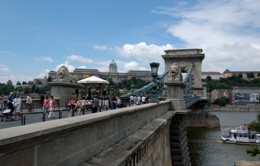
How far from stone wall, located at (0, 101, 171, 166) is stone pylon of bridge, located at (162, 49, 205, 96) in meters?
55.8

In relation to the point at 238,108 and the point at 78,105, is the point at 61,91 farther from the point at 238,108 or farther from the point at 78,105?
the point at 238,108

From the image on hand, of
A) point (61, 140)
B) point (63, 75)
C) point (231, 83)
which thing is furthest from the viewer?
point (231, 83)

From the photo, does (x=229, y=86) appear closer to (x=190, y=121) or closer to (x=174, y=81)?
(x=190, y=121)

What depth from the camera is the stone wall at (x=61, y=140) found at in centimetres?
261

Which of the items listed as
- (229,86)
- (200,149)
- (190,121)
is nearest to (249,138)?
(200,149)

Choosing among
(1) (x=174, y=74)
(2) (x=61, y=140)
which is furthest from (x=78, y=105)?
(2) (x=61, y=140)

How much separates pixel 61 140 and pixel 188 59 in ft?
199

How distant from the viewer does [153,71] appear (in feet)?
42.3

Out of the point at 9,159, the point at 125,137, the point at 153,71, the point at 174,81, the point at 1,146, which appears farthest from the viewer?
the point at 174,81

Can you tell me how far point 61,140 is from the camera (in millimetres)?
3451

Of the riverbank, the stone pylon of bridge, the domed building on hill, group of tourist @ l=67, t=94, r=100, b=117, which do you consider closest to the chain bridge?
group of tourist @ l=67, t=94, r=100, b=117

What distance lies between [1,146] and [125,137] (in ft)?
14.1

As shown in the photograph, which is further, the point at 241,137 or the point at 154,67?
the point at 241,137

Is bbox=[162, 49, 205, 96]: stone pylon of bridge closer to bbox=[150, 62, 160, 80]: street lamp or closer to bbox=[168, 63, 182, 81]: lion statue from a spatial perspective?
bbox=[168, 63, 182, 81]: lion statue
